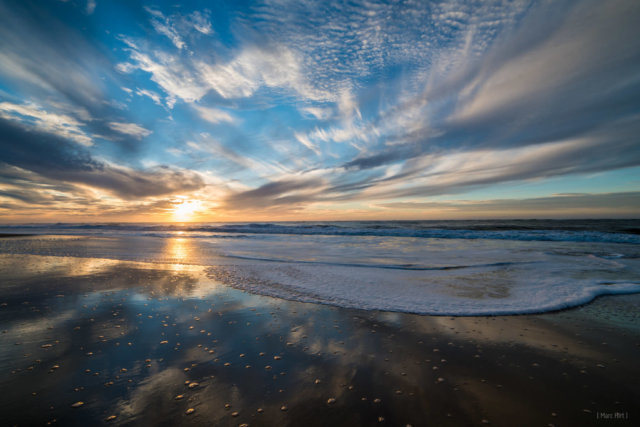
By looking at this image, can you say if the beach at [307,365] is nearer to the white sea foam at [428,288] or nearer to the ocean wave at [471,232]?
the white sea foam at [428,288]

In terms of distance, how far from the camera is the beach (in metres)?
2.62

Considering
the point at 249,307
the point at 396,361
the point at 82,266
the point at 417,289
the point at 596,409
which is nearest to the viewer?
the point at 596,409

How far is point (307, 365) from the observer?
3.48 m

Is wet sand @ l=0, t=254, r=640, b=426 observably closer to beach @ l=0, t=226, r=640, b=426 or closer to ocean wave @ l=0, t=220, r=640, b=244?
beach @ l=0, t=226, r=640, b=426

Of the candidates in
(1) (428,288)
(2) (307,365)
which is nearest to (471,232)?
(1) (428,288)

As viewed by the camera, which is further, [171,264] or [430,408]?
[171,264]

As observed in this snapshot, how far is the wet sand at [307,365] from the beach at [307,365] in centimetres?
2

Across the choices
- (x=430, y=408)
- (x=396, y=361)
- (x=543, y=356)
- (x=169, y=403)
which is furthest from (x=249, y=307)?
(x=543, y=356)

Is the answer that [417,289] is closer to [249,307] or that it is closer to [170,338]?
[249,307]

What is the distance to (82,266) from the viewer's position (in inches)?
414

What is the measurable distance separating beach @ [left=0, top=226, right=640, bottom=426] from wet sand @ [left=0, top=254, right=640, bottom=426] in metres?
0.02

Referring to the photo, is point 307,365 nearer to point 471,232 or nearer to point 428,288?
point 428,288

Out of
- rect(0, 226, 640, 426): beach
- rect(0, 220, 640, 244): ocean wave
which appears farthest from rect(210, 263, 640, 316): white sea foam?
rect(0, 220, 640, 244): ocean wave

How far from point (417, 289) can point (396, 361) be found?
3.82 m
